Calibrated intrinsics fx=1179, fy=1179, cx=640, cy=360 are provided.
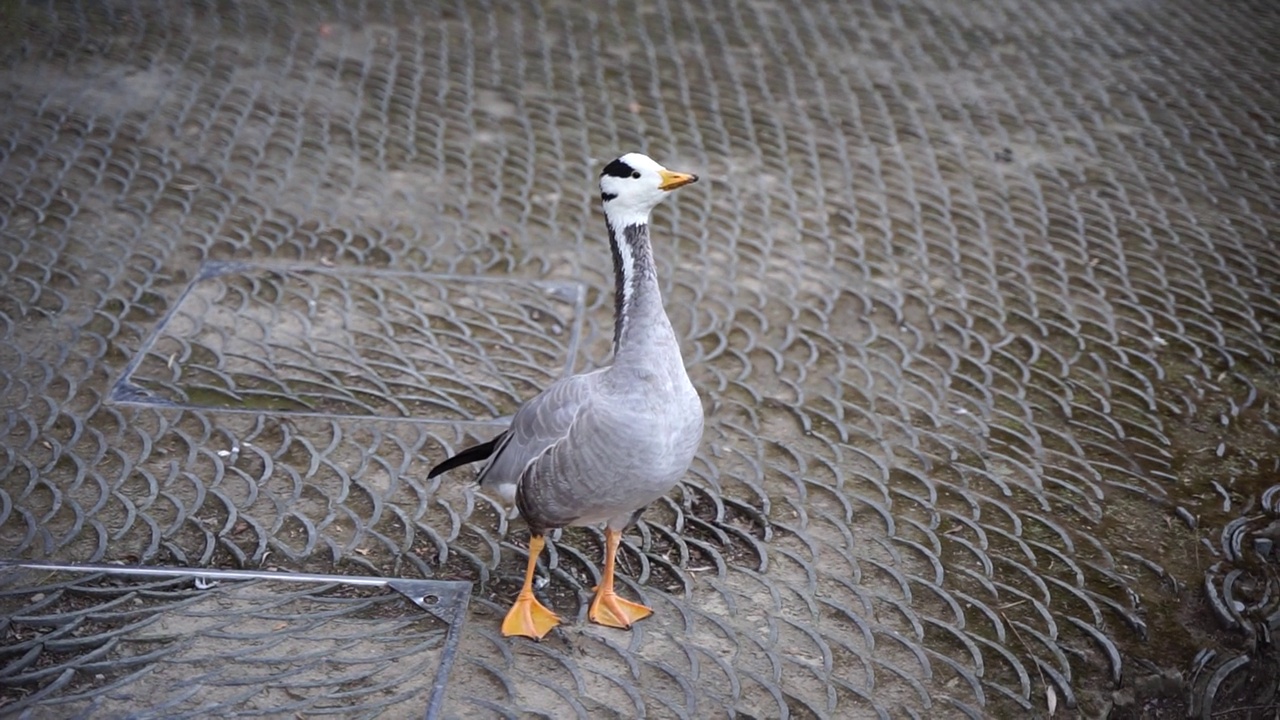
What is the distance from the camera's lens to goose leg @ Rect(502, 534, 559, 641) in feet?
13.8

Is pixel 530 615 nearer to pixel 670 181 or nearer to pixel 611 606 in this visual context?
pixel 611 606

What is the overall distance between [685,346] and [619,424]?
7.66 ft

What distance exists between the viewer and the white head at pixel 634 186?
13.2ft

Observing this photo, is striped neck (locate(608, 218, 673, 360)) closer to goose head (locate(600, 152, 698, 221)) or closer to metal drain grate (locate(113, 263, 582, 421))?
goose head (locate(600, 152, 698, 221))

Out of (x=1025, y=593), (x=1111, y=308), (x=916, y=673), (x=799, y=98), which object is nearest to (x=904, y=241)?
(x=1111, y=308)

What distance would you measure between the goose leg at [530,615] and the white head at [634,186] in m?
1.22

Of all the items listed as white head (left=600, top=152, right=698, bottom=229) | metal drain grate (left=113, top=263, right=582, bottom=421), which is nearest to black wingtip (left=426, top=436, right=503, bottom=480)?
white head (left=600, top=152, right=698, bottom=229)

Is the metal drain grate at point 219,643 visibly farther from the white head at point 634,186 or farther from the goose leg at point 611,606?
the white head at point 634,186

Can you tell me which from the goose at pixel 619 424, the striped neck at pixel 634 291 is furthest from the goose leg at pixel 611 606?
the striped neck at pixel 634 291

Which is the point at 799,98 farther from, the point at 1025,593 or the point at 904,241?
the point at 1025,593

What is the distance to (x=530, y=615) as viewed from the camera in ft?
13.9

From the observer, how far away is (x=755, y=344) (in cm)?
624

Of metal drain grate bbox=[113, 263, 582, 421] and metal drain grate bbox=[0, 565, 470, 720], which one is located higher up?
metal drain grate bbox=[0, 565, 470, 720]

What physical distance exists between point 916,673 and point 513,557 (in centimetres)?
160
